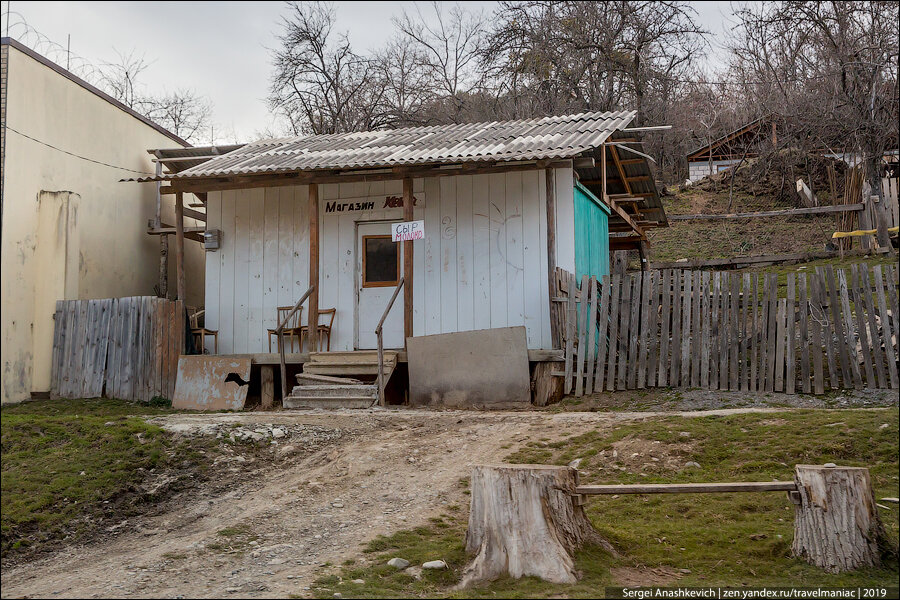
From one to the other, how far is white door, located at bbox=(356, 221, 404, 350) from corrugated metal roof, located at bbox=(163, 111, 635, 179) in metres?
1.31

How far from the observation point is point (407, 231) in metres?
11.7

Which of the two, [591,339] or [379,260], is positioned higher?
[379,260]

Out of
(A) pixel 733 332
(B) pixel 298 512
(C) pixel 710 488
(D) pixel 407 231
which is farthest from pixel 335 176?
(C) pixel 710 488

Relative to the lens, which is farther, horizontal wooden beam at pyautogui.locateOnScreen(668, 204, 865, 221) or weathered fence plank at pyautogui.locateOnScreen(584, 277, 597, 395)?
horizontal wooden beam at pyautogui.locateOnScreen(668, 204, 865, 221)

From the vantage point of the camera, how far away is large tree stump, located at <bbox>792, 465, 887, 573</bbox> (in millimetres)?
4652

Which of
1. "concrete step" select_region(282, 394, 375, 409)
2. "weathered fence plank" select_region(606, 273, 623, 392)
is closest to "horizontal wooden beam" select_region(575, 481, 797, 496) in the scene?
"weathered fence plank" select_region(606, 273, 623, 392)

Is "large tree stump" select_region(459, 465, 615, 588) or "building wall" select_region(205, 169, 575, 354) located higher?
"building wall" select_region(205, 169, 575, 354)

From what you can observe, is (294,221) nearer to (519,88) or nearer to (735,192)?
(519,88)

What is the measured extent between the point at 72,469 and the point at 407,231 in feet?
19.0

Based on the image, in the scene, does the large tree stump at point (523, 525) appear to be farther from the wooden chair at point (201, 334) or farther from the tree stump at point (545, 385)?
the wooden chair at point (201, 334)

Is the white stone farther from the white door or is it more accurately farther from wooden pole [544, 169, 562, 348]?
the white door

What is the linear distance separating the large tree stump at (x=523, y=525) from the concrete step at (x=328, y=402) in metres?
5.83

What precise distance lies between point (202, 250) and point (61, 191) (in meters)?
4.70

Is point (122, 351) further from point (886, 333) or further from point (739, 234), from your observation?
point (739, 234)
